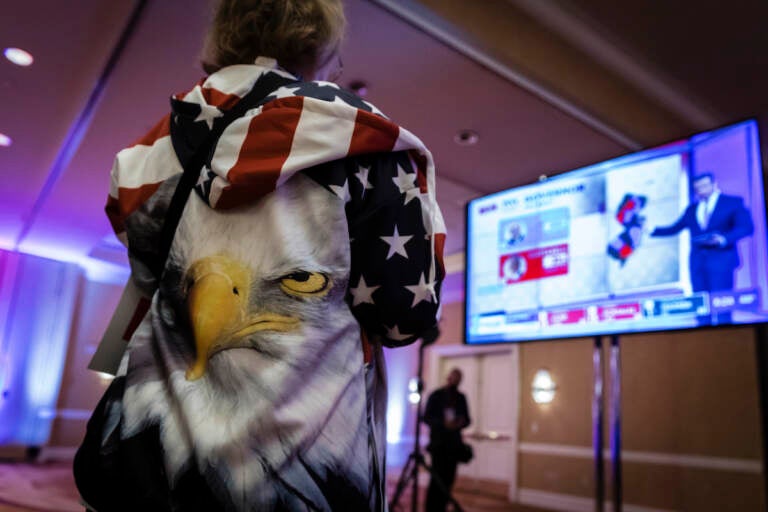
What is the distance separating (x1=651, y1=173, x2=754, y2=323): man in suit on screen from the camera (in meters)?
2.29

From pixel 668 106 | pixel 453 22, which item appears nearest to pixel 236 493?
pixel 453 22

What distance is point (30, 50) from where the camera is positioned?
12.1ft

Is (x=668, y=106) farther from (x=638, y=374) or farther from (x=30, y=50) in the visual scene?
(x=30, y=50)

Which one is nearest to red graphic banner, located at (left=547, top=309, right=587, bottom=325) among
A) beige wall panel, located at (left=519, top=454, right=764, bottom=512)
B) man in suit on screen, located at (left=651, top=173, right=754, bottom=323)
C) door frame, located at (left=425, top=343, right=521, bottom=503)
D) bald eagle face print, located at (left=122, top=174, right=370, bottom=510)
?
man in suit on screen, located at (left=651, top=173, right=754, bottom=323)

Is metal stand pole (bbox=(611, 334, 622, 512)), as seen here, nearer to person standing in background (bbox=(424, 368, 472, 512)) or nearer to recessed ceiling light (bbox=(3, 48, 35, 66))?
person standing in background (bbox=(424, 368, 472, 512))

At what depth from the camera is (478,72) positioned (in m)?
3.55

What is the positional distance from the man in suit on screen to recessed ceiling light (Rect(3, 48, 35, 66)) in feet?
12.5

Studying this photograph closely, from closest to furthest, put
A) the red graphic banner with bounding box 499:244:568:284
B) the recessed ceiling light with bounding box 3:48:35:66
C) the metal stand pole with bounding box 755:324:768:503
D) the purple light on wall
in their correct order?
the red graphic banner with bounding box 499:244:568:284
the recessed ceiling light with bounding box 3:48:35:66
the metal stand pole with bounding box 755:324:768:503
the purple light on wall

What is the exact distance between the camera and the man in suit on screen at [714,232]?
7.50 feet

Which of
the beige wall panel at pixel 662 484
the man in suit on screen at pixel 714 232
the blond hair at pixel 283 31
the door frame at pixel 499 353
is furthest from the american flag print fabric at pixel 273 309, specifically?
the door frame at pixel 499 353

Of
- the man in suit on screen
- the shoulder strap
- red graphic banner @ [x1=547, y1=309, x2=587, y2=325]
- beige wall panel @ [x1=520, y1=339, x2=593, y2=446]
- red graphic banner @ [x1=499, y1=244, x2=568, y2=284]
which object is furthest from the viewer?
beige wall panel @ [x1=520, y1=339, x2=593, y2=446]

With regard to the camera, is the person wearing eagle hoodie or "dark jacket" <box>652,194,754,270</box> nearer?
the person wearing eagle hoodie

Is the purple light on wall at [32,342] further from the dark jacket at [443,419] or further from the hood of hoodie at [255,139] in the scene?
the hood of hoodie at [255,139]

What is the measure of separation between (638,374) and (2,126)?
5.65 m
